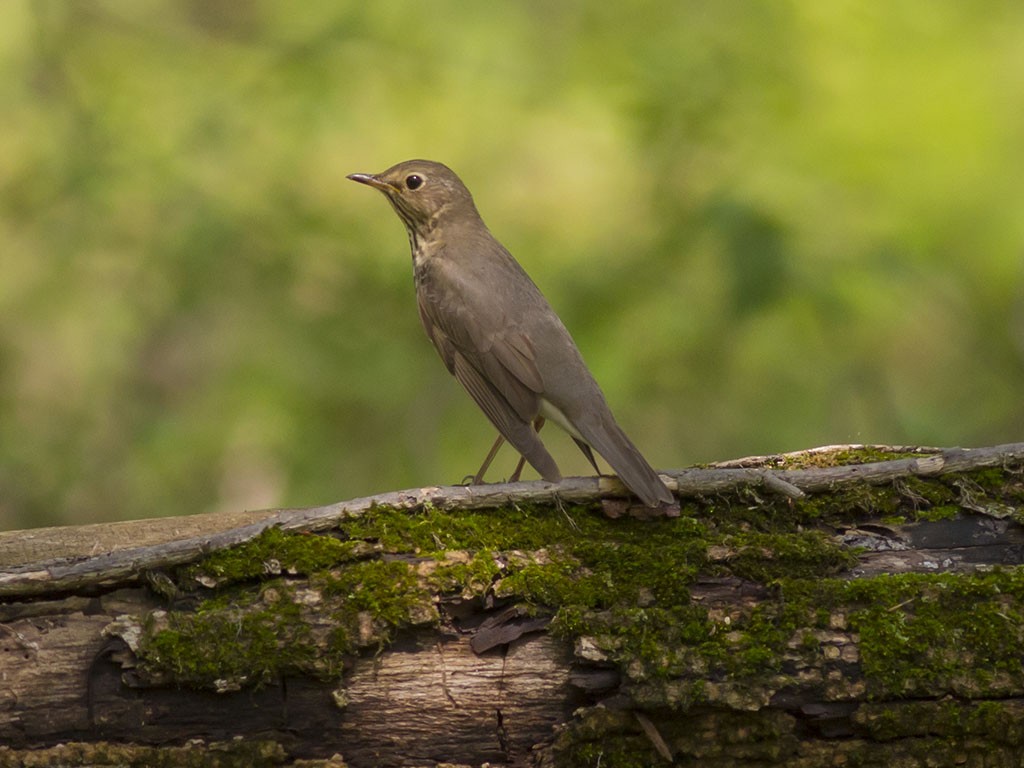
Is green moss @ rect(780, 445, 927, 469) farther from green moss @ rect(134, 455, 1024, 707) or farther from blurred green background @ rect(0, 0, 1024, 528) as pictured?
blurred green background @ rect(0, 0, 1024, 528)

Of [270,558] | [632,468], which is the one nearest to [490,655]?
[270,558]

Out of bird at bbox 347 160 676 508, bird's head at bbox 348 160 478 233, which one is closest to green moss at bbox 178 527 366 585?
bird at bbox 347 160 676 508

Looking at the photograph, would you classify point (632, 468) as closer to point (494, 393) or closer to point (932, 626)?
point (932, 626)

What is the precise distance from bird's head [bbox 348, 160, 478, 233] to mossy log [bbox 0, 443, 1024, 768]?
9.28 ft

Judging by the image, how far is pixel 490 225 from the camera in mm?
8438

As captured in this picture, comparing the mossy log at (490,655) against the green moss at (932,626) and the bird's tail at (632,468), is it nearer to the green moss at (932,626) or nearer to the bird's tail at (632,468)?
the green moss at (932,626)

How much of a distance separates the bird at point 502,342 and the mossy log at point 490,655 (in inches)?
34.6

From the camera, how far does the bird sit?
14.6 ft

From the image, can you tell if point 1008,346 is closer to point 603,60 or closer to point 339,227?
point 603,60

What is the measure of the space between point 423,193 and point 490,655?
10.8ft

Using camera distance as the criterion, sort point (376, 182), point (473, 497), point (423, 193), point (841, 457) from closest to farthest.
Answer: point (473, 497) → point (841, 457) → point (423, 193) → point (376, 182)

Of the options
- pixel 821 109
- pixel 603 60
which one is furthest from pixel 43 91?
pixel 821 109

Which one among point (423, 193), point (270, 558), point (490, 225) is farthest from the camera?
point (490, 225)

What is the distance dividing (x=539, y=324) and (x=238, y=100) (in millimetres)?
4983
